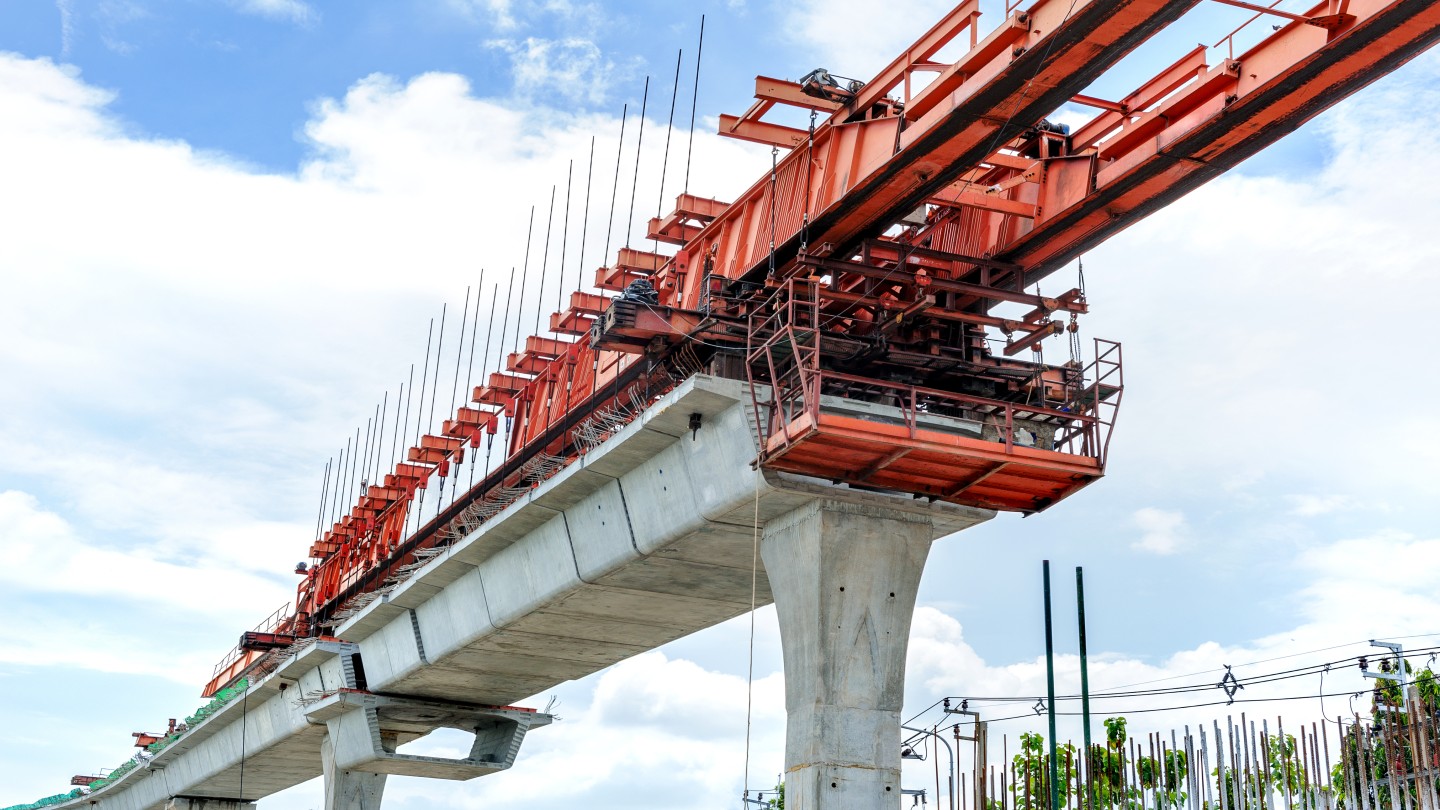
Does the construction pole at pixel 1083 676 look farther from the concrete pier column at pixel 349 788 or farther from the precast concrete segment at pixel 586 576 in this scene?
the concrete pier column at pixel 349 788

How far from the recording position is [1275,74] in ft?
54.7

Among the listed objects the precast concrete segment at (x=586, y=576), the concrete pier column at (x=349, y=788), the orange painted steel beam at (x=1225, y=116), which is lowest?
the concrete pier column at (x=349, y=788)

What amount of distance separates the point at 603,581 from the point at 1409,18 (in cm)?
1486

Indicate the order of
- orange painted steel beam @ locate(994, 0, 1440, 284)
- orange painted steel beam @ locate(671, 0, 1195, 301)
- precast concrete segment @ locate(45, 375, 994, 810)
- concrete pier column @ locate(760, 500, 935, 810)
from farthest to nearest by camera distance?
1. precast concrete segment @ locate(45, 375, 994, 810)
2. concrete pier column @ locate(760, 500, 935, 810)
3. orange painted steel beam @ locate(671, 0, 1195, 301)
4. orange painted steel beam @ locate(994, 0, 1440, 284)

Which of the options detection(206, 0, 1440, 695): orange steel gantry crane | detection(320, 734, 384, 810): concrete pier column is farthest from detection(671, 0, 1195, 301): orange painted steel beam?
detection(320, 734, 384, 810): concrete pier column

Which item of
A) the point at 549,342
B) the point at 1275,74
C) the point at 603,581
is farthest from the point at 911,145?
the point at 549,342

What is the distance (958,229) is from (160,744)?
42.6 m

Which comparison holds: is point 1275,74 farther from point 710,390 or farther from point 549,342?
point 549,342

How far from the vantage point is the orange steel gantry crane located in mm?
16656

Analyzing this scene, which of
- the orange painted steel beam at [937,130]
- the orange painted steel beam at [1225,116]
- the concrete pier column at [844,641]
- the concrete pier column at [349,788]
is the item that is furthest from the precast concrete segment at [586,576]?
the orange painted steel beam at [1225,116]

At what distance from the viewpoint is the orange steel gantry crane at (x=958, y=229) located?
656 inches

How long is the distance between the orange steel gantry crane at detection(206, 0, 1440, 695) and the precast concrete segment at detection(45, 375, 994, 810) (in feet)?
2.65

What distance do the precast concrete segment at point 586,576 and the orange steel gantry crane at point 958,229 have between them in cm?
81

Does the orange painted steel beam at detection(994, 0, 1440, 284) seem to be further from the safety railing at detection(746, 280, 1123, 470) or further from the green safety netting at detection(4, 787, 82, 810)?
the green safety netting at detection(4, 787, 82, 810)
